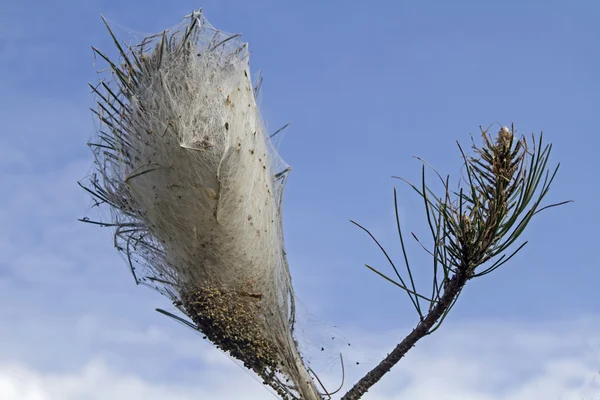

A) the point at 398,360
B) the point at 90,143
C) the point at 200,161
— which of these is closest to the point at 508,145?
the point at 398,360

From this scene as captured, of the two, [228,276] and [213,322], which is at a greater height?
[228,276]

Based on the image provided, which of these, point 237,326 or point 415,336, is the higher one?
Result: point 415,336

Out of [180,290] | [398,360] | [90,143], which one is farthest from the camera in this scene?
[90,143]

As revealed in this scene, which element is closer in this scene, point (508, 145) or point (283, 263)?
point (508, 145)

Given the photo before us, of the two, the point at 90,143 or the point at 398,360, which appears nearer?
the point at 398,360

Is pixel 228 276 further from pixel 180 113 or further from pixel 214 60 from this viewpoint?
pixel 214 60

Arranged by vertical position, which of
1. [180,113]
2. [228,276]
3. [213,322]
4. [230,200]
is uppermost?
[180,113]

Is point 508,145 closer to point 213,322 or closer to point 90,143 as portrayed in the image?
point 213,322

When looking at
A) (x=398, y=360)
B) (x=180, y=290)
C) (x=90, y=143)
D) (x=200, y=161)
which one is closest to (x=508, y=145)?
(x=398, y=360)

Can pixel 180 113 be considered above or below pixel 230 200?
above

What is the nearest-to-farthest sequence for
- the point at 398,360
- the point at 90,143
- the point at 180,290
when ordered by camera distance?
the point at 398,360 → the point at 180,290 → the point at 90,143
